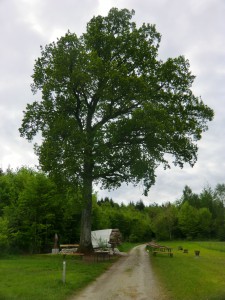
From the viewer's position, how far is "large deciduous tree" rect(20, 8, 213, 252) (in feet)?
95.0

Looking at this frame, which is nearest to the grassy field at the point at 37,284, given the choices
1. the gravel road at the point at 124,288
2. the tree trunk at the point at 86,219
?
the gravel road at the point at 124,288

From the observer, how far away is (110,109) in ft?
107

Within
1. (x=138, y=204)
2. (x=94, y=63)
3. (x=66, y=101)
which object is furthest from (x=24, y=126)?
(x=138, y=204)

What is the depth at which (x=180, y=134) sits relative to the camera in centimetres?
3200

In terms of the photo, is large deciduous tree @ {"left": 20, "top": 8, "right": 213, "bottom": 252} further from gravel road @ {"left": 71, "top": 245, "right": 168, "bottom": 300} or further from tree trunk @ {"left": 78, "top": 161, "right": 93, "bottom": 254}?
gravel road @ {"left": 71, "top": 245, "right": 168, "bottom": 300}

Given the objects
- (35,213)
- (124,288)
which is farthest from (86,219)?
(124,288)

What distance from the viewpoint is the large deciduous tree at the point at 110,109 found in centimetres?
2895

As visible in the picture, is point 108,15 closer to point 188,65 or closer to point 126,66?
point 126,66

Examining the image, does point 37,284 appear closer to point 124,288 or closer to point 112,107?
point 124,288

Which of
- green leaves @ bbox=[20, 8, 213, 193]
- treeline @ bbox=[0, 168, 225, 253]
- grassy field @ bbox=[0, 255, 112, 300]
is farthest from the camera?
treeline @ bbox=[0, 168, 225, 253]

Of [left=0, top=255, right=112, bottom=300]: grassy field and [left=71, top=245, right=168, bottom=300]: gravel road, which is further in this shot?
[left=71, top=245, right=168, bottom=300]: gravel road

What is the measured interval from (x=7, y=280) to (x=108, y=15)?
24184 millimetres

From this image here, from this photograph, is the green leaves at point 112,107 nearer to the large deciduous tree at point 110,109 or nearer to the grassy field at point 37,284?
the large deciduous tree at point 110,109

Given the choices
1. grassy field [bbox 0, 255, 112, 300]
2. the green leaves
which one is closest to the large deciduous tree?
the green leaves
